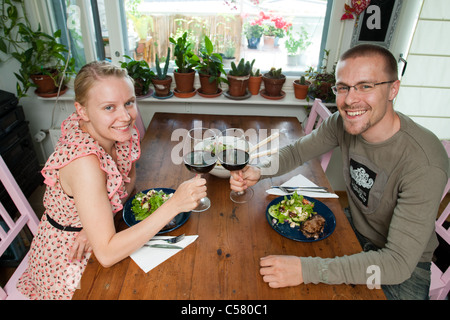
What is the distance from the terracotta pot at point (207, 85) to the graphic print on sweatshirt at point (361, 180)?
131 cm

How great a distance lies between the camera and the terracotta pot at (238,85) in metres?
→ 2.28

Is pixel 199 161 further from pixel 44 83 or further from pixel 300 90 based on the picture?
pixel 44 83

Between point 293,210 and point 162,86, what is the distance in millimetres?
1552

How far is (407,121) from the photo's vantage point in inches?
47.2

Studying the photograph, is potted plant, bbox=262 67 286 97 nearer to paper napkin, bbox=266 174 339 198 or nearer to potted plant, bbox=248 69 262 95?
potted plant, bbox=248 69 262 95

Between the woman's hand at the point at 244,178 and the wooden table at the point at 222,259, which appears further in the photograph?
the woman's hand at the point at 244,178

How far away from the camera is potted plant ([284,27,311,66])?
2510 millimetres

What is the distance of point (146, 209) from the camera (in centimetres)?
119

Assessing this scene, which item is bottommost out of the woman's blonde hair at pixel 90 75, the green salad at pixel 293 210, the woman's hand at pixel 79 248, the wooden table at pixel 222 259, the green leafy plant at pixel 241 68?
the woman's hand at pixel 79 248

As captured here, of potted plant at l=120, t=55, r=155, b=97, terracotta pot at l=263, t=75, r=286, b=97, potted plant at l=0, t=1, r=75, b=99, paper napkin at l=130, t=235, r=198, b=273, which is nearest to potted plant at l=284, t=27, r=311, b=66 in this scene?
terracotta pot at l=263, t=75, r=286, b=97

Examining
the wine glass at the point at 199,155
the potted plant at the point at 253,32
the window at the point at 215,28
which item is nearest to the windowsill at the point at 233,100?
the window at the point at 215,28

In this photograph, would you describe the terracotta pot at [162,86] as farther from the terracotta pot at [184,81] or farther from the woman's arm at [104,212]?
the woman's arm at [104,212]
